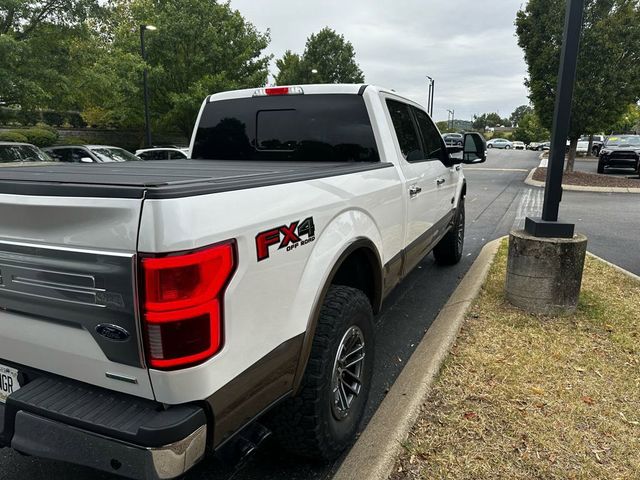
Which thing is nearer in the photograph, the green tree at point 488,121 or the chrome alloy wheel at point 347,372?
the chrome alloy wheel at point 347,372

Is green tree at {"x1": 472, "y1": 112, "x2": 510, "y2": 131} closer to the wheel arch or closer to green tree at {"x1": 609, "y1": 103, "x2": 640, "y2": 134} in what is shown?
green tree at {"x1": 609, "y1": 103, "x2": 640, "y2": 134}

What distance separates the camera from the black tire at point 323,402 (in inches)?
87.0

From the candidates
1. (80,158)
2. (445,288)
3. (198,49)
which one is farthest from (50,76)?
(445,288)

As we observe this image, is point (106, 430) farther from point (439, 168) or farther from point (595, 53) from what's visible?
point (595, 53)

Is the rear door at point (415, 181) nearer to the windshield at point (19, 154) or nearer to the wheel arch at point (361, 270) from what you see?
the wheel arch at point (361, 270)

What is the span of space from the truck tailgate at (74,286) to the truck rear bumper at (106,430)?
7 cm

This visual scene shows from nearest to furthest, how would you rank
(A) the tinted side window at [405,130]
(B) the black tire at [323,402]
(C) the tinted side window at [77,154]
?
(B) the black tire at [323,402] → (A) the tinted side window at [405,130] → (C) the tinted side window at [77,154]

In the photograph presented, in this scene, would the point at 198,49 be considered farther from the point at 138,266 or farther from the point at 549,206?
the point at 138,266

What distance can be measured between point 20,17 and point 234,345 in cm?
1640

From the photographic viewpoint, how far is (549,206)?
424 centimetres

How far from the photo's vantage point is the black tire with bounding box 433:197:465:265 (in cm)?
587

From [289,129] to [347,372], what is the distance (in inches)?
79.5

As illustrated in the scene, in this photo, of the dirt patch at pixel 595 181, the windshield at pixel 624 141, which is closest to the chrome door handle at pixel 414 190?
the dirt patch at pixel 595 181

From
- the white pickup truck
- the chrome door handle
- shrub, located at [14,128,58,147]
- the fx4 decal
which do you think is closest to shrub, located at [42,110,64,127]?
shrub, located at [14,128,58,147]
